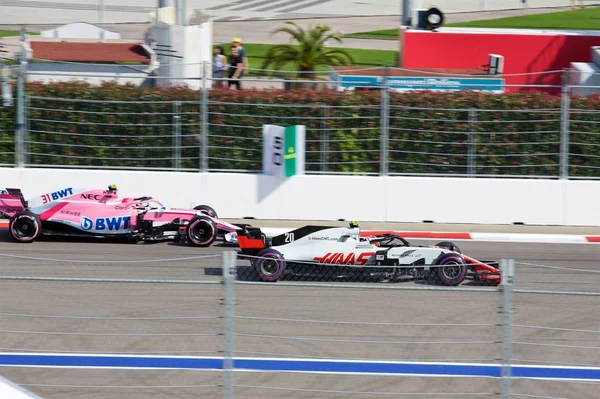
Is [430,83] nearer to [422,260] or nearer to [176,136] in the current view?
[176,136]

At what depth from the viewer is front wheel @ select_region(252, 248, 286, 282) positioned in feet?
38.5

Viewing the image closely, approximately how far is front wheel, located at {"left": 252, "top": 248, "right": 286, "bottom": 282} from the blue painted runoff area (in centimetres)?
309

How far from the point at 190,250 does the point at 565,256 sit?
204 inches

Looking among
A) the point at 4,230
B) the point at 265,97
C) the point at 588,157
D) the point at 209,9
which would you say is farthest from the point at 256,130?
the point at 209,9

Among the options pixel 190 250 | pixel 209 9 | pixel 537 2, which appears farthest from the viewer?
pixel 537 2

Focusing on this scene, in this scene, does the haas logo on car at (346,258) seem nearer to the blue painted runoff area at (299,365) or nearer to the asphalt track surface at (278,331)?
the asphalt track surface at (278,331)

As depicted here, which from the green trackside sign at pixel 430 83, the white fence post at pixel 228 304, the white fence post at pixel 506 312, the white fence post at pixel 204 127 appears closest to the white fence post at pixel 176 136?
the white fence post at pixel 204 127

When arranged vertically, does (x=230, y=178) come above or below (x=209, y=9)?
below

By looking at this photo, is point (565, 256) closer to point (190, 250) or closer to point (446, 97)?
point (446, 97)

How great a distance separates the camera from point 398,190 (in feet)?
52.7

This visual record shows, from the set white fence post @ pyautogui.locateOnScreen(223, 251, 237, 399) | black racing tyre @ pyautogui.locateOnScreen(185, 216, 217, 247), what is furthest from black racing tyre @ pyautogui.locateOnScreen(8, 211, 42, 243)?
white fence post @ pyautogui.locateOnScreen(223, 251, 237, 399)

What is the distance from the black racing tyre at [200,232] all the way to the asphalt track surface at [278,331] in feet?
4.44

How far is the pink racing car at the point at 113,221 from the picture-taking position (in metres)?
13.7

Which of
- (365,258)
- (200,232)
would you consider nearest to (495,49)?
(200,232)
